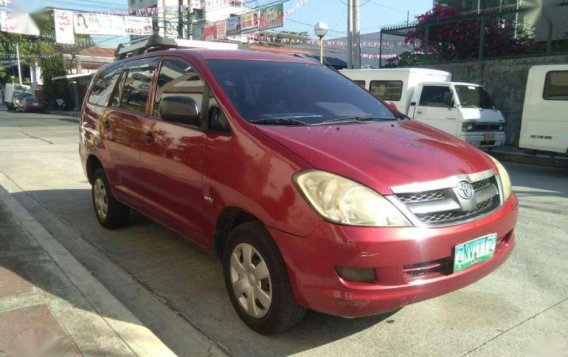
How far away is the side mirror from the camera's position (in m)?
3.52

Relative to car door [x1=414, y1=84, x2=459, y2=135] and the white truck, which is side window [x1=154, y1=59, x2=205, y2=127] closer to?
the white truck

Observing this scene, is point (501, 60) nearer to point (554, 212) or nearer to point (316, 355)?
point (554, 212)

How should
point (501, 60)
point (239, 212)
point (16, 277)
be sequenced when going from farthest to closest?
1. point (501, 60)
2. point (16, 277)
3. point (239, 212)

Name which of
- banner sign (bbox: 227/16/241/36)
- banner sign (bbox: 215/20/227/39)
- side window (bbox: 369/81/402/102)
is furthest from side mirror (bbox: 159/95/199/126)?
banner sign (bbox: 215/20/227/39)

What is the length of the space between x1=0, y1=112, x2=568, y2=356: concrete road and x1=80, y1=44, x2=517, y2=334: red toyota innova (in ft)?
0.93

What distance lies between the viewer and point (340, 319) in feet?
11.4

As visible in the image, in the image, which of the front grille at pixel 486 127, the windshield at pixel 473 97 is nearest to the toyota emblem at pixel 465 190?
the front grille at pixel 486 127

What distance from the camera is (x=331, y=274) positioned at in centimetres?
268

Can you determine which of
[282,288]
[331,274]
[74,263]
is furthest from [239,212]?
[74,263]

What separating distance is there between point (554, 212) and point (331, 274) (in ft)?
15.9

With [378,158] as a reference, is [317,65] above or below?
above

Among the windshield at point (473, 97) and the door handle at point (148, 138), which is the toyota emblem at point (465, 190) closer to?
the door handle at point (148, 138)

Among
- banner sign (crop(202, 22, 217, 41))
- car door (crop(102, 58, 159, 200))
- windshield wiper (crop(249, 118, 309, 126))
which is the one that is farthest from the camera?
banner sign (crop(202, 22, 217, 41))

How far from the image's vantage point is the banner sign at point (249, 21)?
29597 millimetres
